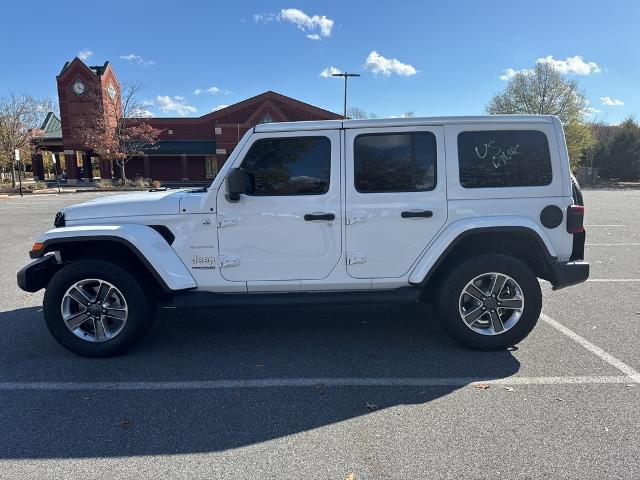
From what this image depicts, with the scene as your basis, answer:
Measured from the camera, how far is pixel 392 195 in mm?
4043

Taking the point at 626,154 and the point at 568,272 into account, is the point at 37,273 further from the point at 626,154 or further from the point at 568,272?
the point at 626,154

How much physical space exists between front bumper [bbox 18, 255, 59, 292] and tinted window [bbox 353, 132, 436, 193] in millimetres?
2961

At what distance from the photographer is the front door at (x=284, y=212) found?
13.1ft

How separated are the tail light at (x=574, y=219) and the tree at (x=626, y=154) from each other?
174ft

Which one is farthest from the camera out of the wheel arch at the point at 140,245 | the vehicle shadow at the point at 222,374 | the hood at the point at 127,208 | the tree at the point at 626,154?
the tree at the point at 626,154

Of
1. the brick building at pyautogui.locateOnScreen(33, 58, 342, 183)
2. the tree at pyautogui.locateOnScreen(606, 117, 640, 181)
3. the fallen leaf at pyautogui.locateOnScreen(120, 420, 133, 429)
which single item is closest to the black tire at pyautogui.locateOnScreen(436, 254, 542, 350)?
the fallen leaf at pyautogui.locateOnScreen(120, 420, 133, 429)

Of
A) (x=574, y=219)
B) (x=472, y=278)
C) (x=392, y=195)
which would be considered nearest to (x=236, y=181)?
(x=392, y=195)

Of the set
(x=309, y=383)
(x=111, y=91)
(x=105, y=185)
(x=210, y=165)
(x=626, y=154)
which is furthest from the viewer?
(x=626, y=154)

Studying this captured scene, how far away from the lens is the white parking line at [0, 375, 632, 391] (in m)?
3.59

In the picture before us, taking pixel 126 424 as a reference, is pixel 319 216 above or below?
above

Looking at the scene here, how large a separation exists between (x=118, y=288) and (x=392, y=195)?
100 inches

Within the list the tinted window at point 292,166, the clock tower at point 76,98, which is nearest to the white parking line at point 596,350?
the tinted window at point 292,166

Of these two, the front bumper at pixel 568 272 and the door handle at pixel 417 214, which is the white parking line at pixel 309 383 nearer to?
the front bumper at pixel 568 272

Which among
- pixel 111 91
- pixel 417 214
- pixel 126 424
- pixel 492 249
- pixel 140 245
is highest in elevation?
pixel 111 91
